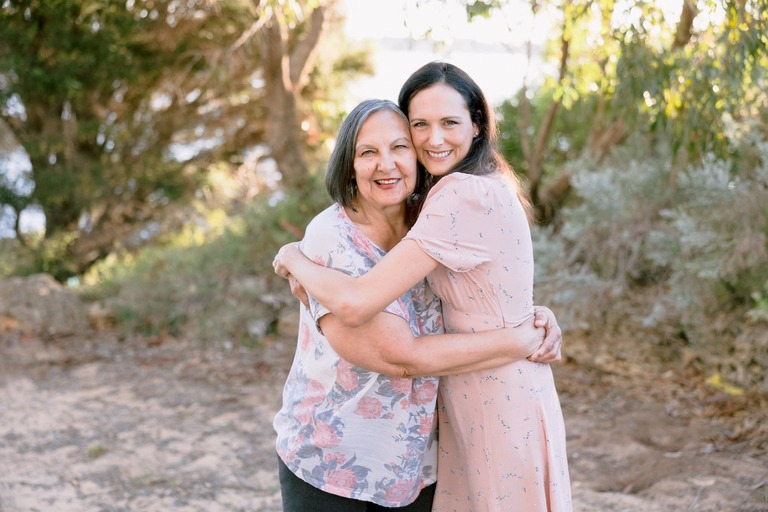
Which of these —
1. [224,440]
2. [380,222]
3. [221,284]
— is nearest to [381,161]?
[380,222]

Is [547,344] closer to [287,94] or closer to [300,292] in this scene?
[300,292]

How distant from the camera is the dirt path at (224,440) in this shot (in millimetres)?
3699

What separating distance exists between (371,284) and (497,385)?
0.48 meters

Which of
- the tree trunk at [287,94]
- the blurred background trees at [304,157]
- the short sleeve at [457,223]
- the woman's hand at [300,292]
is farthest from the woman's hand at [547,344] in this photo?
the tree trunk at [287,94]

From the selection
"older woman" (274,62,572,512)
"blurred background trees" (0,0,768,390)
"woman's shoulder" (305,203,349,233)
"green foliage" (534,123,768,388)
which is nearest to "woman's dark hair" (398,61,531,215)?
"older woman" (274,62,572,512)

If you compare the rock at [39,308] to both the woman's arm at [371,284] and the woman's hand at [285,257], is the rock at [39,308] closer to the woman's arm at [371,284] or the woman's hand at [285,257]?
the woman's hand at [285,257]

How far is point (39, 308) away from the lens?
7199mm

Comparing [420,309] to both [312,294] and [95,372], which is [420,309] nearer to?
[312,294]

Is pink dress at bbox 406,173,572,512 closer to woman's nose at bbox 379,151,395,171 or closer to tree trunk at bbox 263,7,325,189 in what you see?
woman's nose at bbox 379,151,395,171

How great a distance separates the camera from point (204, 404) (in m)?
5.33

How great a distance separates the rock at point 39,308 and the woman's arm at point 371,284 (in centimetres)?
601

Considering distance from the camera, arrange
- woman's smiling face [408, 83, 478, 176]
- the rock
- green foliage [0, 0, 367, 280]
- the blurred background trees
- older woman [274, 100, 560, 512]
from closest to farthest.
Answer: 1. older woman [274, 100, 560, 512]
2. woman's smiling face [408, 83, 478, 176]
3. the blurred background trees
4. the rock
5. green foliage [0, 0, 367, 280]

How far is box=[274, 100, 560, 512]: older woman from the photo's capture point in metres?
1.87

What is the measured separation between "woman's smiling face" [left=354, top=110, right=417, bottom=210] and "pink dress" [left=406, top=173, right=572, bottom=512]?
12 centimetres
